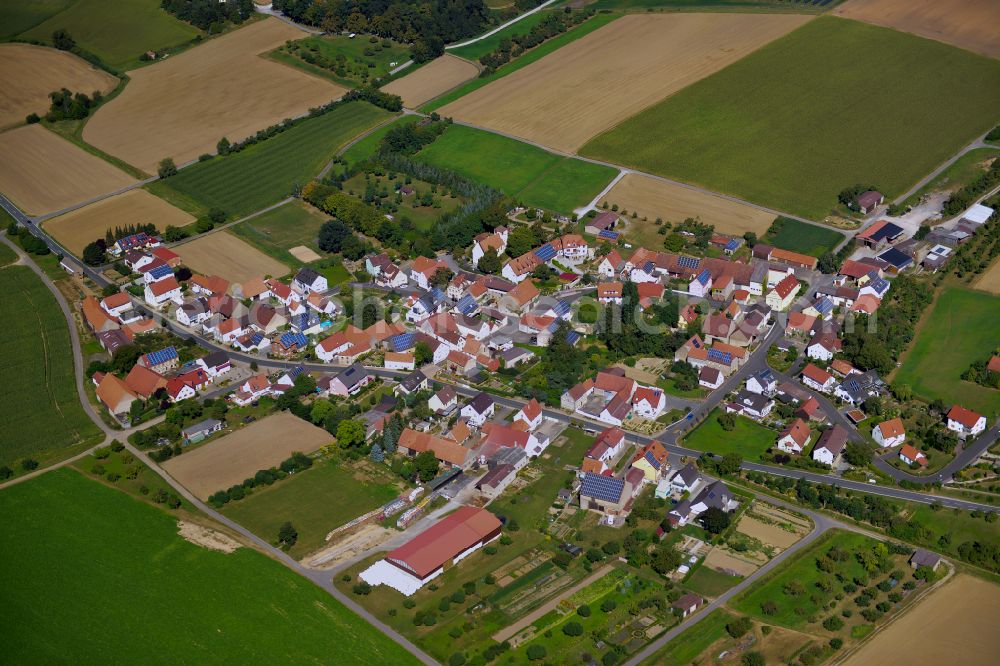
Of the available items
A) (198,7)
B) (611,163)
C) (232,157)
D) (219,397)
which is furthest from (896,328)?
(198,7)

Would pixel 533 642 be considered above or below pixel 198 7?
below

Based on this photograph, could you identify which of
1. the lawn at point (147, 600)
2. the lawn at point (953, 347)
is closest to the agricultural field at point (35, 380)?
the lawn at point (147, 600)

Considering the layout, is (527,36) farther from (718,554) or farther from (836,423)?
(718,554)

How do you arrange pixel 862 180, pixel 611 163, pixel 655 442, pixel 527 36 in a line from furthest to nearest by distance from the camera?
1. pixel 527 36
2. pixel 611 163
3. pixel 862 180
4. pixel 655 442

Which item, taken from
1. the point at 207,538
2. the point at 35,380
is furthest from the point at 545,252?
the point at 35,380

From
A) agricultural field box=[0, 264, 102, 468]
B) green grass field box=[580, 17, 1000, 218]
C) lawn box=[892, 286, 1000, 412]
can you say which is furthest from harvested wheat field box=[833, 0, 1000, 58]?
agricultural field box=[0, 264, 102, 468]

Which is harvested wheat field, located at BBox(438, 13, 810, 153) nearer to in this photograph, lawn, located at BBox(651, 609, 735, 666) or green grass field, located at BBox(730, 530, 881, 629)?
green grass field, located at BBox(730, 530, 881, 629)
